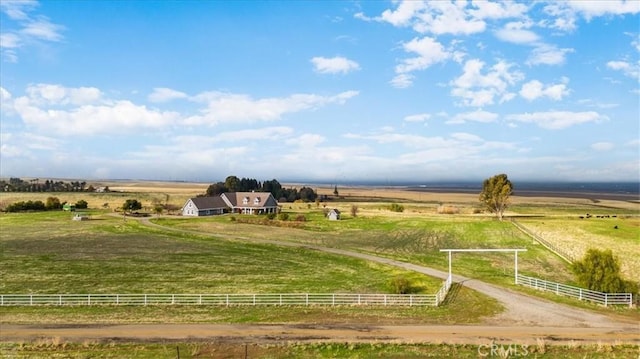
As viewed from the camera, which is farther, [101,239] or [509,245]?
[101,239]

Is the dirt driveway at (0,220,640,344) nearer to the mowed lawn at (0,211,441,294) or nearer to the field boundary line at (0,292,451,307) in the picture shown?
the field boundary line at (0,292,451,307)

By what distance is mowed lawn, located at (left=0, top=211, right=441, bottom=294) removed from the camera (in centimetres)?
4069

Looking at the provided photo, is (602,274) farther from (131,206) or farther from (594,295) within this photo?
(131,206)

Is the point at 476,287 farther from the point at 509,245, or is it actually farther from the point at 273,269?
the point at 509,245

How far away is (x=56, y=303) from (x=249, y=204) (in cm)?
8250

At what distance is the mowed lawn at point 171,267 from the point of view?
4069 cm

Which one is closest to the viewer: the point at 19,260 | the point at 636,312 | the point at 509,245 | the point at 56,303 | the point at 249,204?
the point at 636,312

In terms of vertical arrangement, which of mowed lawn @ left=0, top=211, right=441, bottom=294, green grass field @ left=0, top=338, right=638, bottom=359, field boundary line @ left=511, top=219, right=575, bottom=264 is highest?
field boundary line @ left=511, top=219, right=575, bottom=264

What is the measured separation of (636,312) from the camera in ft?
100

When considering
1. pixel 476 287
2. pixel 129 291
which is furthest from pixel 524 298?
pixel 129 291

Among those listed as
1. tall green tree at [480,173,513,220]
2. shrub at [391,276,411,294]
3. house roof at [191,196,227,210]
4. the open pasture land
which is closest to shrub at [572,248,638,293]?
the open pasture land

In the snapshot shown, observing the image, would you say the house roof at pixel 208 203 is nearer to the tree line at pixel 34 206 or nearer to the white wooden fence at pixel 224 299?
the tree line at pixel 34 206

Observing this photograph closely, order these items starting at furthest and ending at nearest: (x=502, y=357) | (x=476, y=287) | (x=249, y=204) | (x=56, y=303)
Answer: (x=249, y=204) → (x=476, y=287) → (x=56, y=303) → (x=502, y=357)

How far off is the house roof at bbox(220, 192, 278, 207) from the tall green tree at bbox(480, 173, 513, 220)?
5146cm
